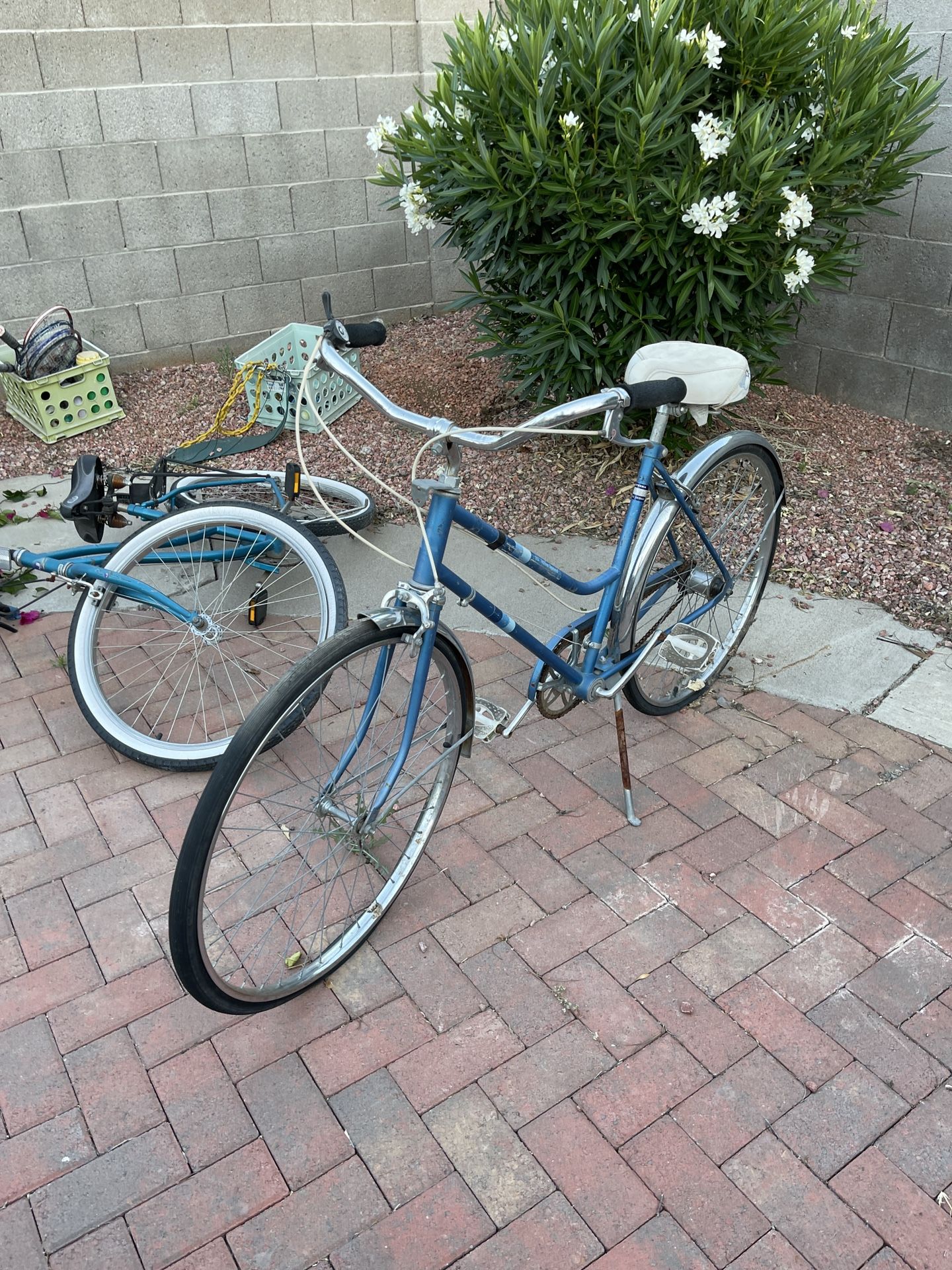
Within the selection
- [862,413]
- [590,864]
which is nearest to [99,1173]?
[590,864]

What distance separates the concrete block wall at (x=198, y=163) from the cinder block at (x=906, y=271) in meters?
2.94

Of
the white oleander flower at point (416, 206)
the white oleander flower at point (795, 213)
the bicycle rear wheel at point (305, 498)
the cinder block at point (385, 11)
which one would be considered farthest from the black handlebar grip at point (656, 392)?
the cinder block at point (385, 11)

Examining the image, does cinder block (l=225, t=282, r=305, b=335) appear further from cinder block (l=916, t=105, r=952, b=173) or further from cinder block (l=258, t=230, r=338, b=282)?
cinder block (l=916, t=105, r=952, b=173)

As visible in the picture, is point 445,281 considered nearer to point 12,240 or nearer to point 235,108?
point 235,108

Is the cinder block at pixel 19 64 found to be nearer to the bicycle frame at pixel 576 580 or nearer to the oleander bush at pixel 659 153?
the oleander bush at pixel 659 153

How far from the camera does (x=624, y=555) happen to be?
8.82ft

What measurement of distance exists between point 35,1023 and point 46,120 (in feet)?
15.6

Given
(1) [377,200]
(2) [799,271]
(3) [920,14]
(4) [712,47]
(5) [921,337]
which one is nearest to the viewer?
(4) [712,47]

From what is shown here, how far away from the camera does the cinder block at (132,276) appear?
554 centimetres

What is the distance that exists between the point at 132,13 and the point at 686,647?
4670 mm

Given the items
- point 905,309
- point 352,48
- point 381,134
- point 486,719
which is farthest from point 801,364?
point 486,719

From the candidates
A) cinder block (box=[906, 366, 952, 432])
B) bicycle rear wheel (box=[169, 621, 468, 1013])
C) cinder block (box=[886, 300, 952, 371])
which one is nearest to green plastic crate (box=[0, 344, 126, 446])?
bicycle rear wheel (box=[169, 621, 468, 1013])

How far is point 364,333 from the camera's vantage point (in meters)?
2.19

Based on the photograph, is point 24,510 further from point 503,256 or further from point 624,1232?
point 624,1232
